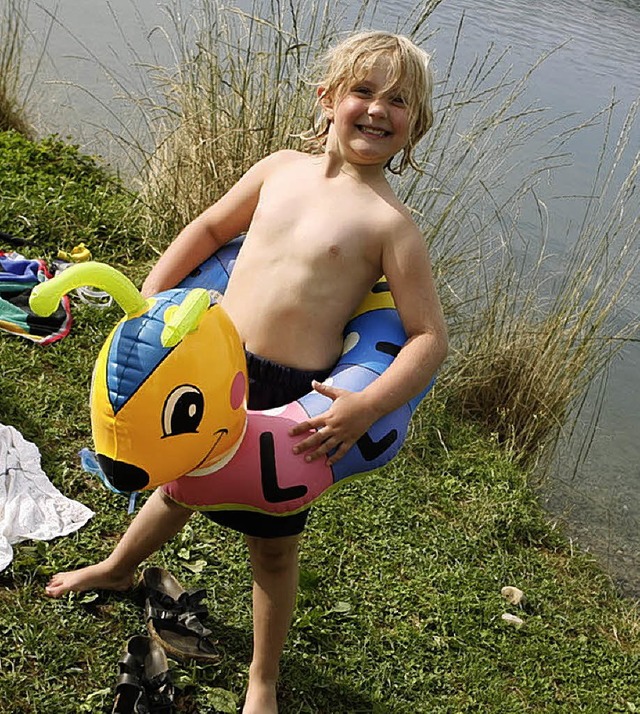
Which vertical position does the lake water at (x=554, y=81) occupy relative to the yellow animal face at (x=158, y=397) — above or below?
below

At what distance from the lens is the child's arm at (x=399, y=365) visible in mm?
1899

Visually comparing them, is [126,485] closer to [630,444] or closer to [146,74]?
[630,444]

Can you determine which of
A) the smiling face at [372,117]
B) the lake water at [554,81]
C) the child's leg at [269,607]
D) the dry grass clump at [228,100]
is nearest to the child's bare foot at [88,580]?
the child's leg at [269,607]

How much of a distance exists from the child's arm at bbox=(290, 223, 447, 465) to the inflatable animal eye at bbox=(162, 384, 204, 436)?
266mm

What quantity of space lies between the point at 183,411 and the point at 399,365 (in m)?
0.53

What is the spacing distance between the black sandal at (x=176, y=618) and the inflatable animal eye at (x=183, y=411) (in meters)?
0.92

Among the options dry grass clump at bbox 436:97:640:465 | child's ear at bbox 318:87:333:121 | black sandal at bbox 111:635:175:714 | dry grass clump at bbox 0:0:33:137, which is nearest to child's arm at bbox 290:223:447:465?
child's ear at bbox 318:87:333:121

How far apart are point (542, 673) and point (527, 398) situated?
1.62 meters

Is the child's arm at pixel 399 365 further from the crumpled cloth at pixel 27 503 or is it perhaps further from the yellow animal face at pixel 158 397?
the crumpled cloth at pixel 27 503

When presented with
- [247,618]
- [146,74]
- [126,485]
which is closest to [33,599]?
[247,618]

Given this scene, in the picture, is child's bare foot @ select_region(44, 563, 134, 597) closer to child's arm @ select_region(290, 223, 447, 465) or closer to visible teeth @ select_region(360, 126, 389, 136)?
child's arm @ select_region(290, 223, 447, 465)

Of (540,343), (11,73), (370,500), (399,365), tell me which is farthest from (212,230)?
(11,73)

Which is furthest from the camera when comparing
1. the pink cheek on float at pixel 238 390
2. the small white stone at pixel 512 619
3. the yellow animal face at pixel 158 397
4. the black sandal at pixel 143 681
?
the small white stone at pixel 512 619

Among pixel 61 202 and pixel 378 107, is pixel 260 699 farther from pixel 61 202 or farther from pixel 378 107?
pixel 61 202
